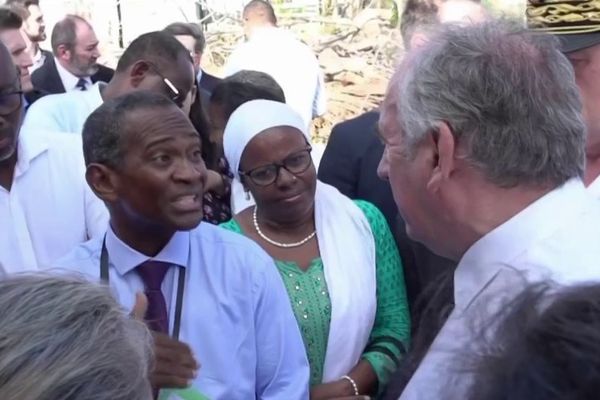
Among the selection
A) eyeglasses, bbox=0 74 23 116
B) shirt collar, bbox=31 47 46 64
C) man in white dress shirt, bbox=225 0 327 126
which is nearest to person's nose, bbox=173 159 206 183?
eyeglasses, bbox=0 74 23 116

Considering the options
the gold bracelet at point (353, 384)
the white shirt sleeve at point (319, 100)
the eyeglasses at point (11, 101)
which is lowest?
the white shirt sleeve at point (319, 100)

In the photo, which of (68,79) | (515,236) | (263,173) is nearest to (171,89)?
(263,173)

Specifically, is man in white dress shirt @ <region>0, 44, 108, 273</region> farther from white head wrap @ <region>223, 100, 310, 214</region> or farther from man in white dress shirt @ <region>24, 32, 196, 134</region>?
man in white dress shirt @ <region>24, 32, 196, 134</region>

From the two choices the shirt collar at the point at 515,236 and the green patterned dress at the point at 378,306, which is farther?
the green patterned dress at the point at 378,306

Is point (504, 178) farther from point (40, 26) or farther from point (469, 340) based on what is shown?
point (40, 26)

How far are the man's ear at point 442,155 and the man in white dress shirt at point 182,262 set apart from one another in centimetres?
76

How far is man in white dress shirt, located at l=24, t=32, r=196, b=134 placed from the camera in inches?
158

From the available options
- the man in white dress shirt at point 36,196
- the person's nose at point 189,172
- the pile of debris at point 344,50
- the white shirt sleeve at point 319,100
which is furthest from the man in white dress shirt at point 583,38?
the pile of debris at point 344,50

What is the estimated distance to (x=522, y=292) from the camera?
111 cm

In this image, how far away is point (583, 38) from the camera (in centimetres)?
251

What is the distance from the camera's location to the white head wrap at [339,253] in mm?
2848

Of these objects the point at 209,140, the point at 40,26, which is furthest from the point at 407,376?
the point at 40,26

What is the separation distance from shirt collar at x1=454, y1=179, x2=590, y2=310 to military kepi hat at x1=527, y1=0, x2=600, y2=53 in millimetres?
733

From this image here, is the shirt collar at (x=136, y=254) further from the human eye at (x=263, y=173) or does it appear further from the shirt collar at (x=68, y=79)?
the shirt collar at (x=68, y=79)
